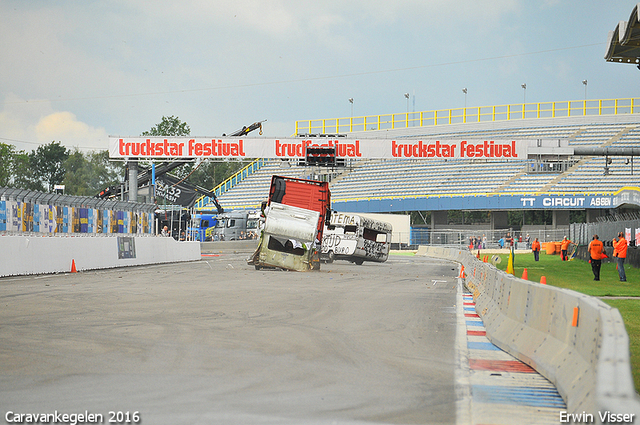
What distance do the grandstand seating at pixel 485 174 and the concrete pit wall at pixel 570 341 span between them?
160 feet

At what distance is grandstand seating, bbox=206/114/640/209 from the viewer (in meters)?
60.3

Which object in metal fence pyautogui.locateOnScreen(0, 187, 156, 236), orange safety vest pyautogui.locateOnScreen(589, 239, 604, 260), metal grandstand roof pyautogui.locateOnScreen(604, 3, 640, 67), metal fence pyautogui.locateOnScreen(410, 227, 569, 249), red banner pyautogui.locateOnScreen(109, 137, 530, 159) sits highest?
metal grandstand roof pyautogui.locateOnScreen(604, 3, 640, 67)

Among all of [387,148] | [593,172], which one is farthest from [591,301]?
[593,172]

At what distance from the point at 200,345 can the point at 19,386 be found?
2.70m

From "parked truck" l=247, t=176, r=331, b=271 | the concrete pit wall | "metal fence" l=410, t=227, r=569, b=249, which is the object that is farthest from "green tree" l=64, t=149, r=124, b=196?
the concrete pit wall

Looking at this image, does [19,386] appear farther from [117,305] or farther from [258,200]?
[258,200]

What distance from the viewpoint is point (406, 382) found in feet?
22.4

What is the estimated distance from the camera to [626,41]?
17.2m

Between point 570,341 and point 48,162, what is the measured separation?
11868 cm

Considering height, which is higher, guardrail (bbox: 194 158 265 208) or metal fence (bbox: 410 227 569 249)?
guardrail (bbox: 194 158 265 208)

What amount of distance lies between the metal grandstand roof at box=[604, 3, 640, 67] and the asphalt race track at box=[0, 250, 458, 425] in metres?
7.47

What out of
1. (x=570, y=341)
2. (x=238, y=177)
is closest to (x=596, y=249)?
(x=570, y=341)

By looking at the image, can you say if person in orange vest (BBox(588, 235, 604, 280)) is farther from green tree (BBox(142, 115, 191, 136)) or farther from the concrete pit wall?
green tree (BBox(142, 115, 191, 136))

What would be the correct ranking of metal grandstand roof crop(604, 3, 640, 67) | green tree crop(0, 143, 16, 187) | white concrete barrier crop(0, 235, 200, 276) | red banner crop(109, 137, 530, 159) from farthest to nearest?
green tree crop(0, 143, 16, 187), red banner crop(109, 137, 530, 159), white concrete barrier crop(0, 235, 200, 276), metal grandstand roof crop(604, 3, 640, 67)
